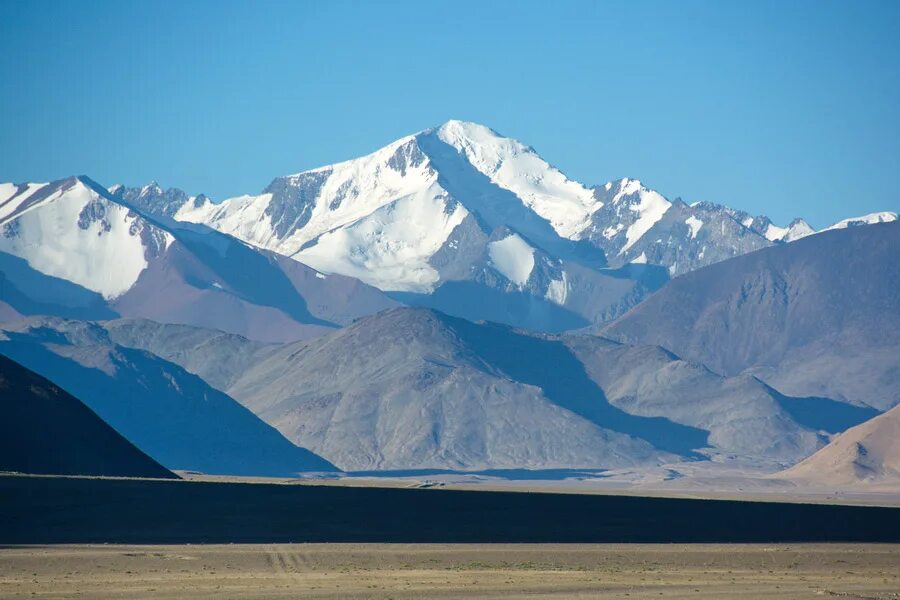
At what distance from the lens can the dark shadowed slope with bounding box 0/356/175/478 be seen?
123m

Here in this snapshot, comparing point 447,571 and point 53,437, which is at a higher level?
point 53,437

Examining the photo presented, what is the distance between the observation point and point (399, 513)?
103188 mm

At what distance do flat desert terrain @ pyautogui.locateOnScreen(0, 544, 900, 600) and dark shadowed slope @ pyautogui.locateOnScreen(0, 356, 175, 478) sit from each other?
3766 centimetres

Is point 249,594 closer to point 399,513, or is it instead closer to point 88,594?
point 88,594

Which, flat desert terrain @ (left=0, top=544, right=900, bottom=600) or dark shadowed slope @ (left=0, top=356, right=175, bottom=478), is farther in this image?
dark shadowed slope @ (left=0, top=356, right=175, bottom=478)

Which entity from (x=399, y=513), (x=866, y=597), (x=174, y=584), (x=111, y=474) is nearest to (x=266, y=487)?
(x=399, y=513)

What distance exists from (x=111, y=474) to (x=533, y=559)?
4812 cm

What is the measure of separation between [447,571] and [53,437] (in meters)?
54.2

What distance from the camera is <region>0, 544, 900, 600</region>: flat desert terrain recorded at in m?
71.5

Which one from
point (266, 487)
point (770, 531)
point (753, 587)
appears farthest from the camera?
point (266, 487)

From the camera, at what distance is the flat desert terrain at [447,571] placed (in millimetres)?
71500

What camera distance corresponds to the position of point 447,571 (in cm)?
8075

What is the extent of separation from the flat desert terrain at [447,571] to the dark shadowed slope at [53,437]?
3766 centimetres

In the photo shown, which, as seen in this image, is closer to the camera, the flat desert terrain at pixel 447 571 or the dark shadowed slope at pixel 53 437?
the flat desert terrain at pixel 447 571
